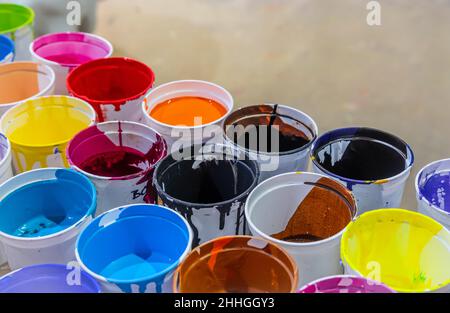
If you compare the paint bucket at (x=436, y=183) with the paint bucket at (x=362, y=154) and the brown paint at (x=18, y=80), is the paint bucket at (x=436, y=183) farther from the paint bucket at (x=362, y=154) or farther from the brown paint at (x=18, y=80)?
the brown paint at (x=18, y=80)

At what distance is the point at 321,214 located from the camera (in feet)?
6.13

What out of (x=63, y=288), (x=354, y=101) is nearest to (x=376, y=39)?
(x=354, y=101)

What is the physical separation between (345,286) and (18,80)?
172 centimetres

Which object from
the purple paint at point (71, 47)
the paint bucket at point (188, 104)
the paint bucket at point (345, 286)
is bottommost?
the paint bucket at point (345, 286)

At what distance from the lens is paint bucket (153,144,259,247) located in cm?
168

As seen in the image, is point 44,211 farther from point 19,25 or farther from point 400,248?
point 19,25

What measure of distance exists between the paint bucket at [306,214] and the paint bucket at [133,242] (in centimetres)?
24

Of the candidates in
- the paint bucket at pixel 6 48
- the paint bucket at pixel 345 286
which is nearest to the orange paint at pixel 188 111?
the paint bucket at pixel 6 48

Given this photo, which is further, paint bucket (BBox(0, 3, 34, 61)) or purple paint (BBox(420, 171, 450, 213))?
paint bucket (BBox(0, 3, 34, 61))

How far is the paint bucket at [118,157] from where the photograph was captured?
1818 mm

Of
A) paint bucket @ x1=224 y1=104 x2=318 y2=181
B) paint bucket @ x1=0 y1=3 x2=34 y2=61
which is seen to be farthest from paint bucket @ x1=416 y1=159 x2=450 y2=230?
paint bucket @ x1=0 y1=3 x2=34 y2=61

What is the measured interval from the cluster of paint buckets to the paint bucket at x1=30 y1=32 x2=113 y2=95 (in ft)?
0.75

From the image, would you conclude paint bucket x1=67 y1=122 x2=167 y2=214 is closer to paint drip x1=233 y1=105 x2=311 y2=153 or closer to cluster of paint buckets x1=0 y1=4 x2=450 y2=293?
cluster of paint buckets x1=0 y1=4 x2=450 y2=293
